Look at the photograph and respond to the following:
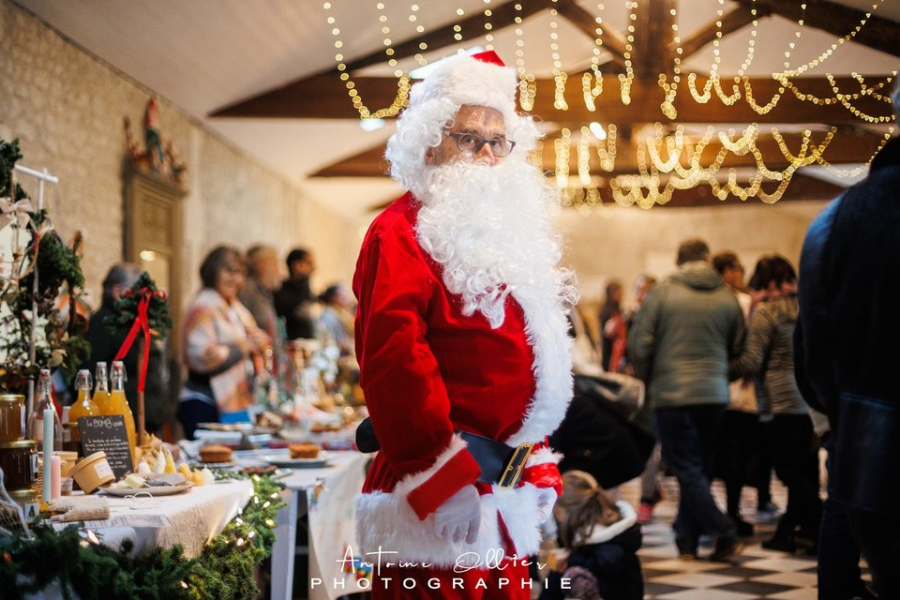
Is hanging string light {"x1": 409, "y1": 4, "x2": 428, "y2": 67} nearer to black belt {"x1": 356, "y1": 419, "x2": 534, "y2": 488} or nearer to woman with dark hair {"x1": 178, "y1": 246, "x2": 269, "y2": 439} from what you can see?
woman with dark hair {"x1": 178, "y1": 246, "x2": 269, "y2": 439}

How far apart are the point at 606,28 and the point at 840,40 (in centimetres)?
372

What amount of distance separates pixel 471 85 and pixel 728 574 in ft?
10.5

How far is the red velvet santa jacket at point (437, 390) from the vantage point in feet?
6.16

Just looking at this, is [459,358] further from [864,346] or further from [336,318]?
[336,318]

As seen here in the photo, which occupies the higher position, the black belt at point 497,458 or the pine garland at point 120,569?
the black belt at point 497,458

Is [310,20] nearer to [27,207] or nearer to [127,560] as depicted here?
[27,207]

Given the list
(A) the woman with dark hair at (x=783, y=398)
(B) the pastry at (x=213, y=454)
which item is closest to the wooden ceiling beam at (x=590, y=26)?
(A) the woman with dark hair at (x=783, y=398)

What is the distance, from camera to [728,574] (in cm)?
463

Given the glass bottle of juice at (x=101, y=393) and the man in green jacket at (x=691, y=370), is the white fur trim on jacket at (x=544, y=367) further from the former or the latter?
the man in green jacket at (x=691, y=370)

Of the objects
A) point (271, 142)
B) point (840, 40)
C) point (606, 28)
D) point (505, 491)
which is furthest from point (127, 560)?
point (271, 142)

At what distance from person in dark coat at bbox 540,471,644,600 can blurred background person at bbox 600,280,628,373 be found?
16.8 feet

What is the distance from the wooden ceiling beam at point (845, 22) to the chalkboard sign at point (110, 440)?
7.81 ft

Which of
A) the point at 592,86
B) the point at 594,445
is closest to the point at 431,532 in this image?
the point at 594,445

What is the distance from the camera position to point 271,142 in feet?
29.3
